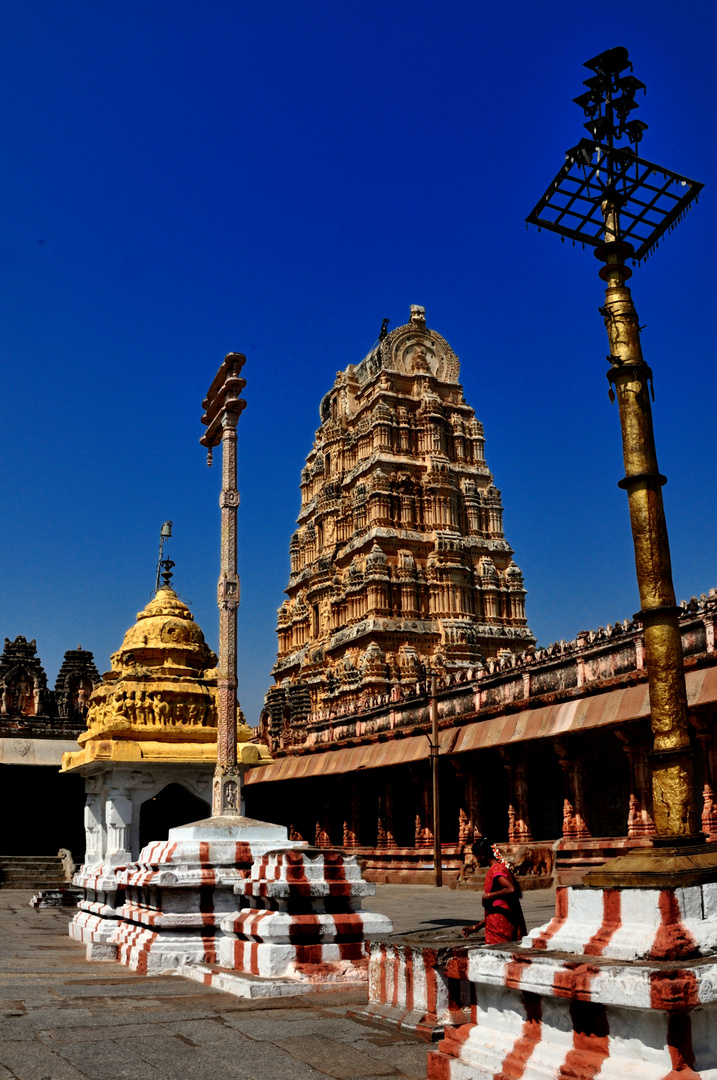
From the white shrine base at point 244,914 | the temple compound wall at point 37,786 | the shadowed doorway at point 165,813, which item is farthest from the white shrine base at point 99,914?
the temple compound wall at point 37,786

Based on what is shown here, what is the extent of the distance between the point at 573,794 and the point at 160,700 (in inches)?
481

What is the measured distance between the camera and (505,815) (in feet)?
105

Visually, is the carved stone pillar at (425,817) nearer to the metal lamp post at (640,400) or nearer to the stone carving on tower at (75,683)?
the stone carving on tower at (75,683)

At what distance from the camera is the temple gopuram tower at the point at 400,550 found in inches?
1914

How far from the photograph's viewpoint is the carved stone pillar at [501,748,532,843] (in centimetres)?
2560

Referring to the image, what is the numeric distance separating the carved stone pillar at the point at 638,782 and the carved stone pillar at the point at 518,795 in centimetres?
441

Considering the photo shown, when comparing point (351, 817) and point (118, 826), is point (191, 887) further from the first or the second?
point (351, 817)

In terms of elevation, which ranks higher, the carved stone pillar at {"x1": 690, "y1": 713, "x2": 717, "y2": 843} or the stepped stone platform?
the carved stone pillar at {"x1": 690, "y1": 713, "x2": 717, "y2": 843}

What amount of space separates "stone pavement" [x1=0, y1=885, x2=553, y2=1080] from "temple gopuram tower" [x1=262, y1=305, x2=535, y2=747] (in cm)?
3498

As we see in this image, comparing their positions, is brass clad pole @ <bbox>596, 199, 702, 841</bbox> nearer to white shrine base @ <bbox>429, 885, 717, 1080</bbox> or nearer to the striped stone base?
white shrine base @ <bbox>429, 885, 717, 1080</bbox>

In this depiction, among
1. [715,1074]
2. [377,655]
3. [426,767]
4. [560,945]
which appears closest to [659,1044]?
[715,1074]

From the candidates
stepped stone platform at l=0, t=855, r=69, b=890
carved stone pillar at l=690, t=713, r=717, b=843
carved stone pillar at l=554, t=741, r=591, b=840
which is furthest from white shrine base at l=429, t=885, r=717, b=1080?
stepped stone platform at l=0, t=855, r=69, b=890

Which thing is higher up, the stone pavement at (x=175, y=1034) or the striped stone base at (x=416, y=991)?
the striped stone base at (x=416, y=991)

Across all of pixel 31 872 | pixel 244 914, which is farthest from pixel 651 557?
pixel 31 872
